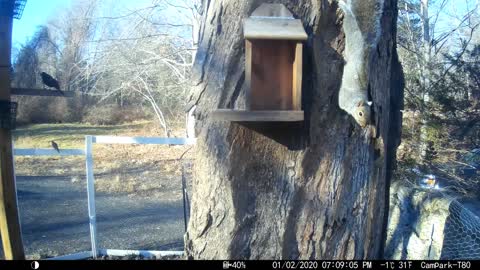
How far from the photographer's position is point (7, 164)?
2393 millimetres

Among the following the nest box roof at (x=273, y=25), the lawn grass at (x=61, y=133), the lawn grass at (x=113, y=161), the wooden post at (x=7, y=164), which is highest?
the nest box roof at (x=273, y=25)

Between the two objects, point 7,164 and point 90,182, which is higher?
point 7,164

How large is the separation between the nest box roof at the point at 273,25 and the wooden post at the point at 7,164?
57.9 inches

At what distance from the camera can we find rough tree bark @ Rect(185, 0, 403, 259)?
1838mm

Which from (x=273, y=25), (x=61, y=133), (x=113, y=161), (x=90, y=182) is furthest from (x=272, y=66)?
(x=113, y=161)

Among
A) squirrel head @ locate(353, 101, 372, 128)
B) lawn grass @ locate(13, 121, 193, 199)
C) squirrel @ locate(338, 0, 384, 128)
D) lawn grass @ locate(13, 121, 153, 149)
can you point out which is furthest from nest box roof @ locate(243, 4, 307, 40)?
lawn grass @ locate(13, 121, 193, 199)

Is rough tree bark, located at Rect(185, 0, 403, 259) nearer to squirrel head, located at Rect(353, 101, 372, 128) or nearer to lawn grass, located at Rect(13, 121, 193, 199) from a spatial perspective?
squirrel head, located at Rect(353, 101, 372, 128)

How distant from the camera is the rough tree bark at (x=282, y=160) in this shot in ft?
6.03

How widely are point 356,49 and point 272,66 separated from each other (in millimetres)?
373

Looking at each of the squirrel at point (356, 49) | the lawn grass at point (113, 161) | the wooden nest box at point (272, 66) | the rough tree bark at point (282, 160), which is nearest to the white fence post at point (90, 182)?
the rough tree bark at point (282, 160)

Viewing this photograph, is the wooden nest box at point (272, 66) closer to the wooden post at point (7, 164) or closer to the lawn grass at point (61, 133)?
the wooden post at point (7, 164)

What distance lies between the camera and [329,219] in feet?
6.19

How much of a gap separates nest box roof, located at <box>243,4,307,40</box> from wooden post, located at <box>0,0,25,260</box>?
1470 millimetres

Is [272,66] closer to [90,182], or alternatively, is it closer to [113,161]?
[90,182]
